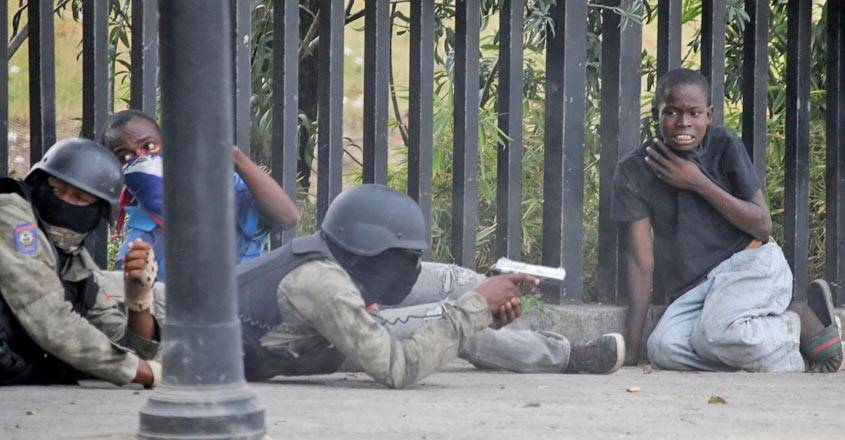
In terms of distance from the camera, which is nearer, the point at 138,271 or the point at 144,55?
the point at 138,271

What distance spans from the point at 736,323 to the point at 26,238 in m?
2.86

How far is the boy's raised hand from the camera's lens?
239 inches

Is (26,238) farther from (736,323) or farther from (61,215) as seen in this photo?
(736,323)

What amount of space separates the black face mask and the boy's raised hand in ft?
7.86

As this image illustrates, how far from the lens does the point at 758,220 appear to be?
20.0ft

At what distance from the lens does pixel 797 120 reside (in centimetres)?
660

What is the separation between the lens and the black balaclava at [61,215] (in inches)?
191

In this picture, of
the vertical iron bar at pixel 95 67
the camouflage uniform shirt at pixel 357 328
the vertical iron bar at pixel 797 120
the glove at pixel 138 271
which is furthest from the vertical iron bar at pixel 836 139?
the glove at pixel 138 271

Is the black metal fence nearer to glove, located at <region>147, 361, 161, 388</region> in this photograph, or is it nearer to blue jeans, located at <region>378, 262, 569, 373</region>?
blue jeans, located at <region>378, 262, 569, 373</region>

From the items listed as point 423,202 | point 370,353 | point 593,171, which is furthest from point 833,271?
point 370,353

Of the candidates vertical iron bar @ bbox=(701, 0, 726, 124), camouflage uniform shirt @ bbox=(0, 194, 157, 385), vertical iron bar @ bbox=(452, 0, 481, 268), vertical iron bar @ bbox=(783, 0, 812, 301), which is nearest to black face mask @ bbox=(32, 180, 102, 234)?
camouflage uniform shirt @ bbox=(0, 194, 157, 385)

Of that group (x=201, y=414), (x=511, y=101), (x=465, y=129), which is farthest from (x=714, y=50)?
(x=201, y=414)

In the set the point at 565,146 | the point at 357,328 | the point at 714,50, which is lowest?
the point at 357,328

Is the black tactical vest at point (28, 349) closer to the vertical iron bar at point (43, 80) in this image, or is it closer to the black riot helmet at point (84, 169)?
the black riot helmet at point (84, 169)
